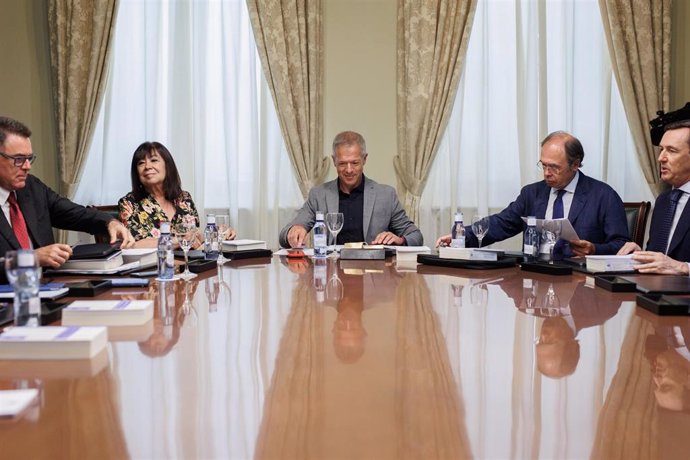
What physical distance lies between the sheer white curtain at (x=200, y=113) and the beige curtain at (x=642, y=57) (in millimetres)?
2633

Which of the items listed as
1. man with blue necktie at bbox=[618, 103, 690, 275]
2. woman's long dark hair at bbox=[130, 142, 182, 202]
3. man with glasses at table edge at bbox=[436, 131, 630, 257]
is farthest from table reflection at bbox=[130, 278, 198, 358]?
man with blue necktie at bbox=[618, 103, 690, 275]

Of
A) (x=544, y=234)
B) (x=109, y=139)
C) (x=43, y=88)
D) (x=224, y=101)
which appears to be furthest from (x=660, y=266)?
(x=43, y=88)

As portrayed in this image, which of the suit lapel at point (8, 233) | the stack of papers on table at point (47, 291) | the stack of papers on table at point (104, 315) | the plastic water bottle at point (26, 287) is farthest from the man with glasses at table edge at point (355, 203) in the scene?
the plastic water bottle at point (26, 287)

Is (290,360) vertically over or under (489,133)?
under

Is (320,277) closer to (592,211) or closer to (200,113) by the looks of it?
(592,211)

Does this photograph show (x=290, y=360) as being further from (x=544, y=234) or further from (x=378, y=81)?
(x=378, y=81)

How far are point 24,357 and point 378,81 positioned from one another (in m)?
4.42

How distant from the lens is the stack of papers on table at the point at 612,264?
2635 mm

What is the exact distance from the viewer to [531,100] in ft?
17.2

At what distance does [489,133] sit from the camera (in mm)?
5312

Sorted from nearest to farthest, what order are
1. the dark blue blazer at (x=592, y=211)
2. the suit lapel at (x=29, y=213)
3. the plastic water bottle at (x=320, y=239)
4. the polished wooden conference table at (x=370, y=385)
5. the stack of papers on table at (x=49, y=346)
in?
the polished wooden conference table at (x=370, y=385), the stack of papers on table at (x=49, y=346), the suit lapel at (x=29, y=213), the plastic water bottle at (x=320, y=239), the dark blue blazer at (x=592, y=211)

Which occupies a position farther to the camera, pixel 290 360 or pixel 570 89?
pixel 570 89

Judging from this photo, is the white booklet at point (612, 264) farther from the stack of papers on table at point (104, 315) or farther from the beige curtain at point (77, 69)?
the beige curtain at point (77, 69)

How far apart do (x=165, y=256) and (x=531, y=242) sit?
159 centimetres
